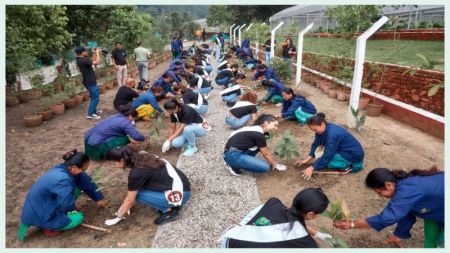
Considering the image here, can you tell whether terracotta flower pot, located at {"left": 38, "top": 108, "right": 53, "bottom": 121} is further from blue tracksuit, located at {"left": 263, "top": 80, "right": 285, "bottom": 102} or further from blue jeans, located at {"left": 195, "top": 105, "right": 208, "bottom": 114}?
blue tracksuit, located at {"left": 263, "top": 80, "right": 285, "bottom": 102}

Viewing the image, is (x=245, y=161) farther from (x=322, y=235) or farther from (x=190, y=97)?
(x=190, y=97)

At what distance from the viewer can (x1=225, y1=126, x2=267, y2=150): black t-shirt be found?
397 cm

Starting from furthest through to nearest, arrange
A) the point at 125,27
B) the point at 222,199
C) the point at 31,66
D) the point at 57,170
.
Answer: the point at 125,27, the point at 31,66, the point at 222,199, the point at 57,170

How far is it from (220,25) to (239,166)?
138 feet

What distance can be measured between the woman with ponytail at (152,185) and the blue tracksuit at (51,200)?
17.8 inches

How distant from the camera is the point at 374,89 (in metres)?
7.45

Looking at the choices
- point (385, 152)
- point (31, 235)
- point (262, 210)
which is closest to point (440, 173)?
point (262, 210)

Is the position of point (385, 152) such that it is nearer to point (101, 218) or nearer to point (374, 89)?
point (374, 89)

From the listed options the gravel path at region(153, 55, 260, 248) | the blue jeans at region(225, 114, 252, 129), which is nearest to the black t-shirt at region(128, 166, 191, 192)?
the gravel path at region(153, 55, 260, 248)

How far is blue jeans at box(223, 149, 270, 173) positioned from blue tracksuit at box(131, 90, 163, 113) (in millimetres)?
2834

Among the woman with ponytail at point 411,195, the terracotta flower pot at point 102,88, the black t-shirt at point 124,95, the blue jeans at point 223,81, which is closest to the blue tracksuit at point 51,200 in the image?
the woman with ponytail at point 411,195

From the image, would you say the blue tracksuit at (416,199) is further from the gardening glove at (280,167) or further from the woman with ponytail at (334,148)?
the gardening glove at (280,167)

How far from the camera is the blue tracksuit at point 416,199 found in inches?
90.9

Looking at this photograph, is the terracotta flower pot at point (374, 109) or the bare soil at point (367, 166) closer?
the bare soil at point (367, 166)
